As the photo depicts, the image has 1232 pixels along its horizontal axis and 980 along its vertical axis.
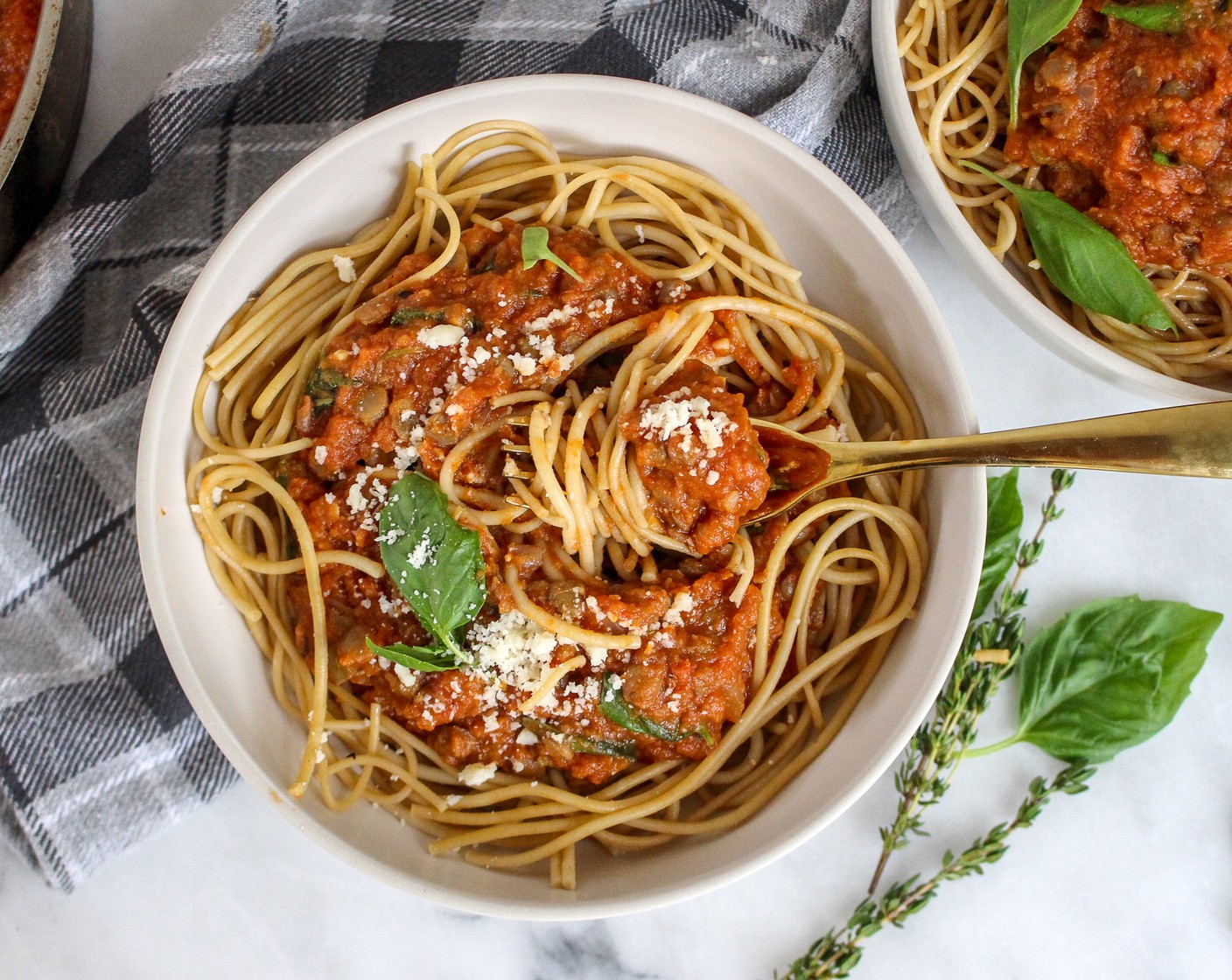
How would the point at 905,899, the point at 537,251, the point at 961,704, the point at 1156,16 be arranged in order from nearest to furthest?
the point at 537,251, the point at 1156,16, the point at 961,704, the point at 905,899

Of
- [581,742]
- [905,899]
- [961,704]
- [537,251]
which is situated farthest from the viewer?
[905,899]

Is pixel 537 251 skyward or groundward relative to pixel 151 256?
skyward

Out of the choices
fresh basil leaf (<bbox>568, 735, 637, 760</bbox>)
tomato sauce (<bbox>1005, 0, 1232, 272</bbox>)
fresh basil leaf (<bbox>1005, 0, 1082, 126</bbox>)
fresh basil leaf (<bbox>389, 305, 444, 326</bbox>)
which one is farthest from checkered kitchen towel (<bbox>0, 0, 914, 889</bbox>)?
fresh basil leaf (<bbox>568, 735, 637, 760</bbox>)

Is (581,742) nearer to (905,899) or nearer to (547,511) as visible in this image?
(547,511)

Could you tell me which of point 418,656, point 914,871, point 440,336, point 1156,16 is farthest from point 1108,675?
point 440,336

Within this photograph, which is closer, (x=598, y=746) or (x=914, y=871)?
(x=598, y=746)

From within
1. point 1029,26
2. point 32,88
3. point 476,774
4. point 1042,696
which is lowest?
point 1042,696

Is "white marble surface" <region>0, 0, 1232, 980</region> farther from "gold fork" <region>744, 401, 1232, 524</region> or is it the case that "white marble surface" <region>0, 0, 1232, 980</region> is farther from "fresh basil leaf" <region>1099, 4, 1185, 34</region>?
"gold fork" <region>744, 401, 1232, 524</region>

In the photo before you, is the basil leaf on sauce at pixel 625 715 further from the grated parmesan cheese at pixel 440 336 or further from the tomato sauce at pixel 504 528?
the grated parmesan cheese at pixel 440 336
